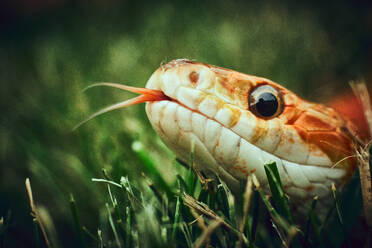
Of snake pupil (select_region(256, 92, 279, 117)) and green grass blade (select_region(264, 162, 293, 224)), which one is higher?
snake pupil (select_region(256, 92, 279, 117))

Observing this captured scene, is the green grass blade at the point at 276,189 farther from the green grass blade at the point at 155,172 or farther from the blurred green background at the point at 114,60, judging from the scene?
the blurred green background at the point at 114,60

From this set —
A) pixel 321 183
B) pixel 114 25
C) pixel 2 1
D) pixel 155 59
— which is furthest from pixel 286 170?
pixel 2 1

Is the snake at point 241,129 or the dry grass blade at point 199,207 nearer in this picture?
the dry grass blade at point 199,207

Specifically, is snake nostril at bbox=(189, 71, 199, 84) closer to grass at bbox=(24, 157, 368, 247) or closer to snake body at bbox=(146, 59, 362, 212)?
snake body at bbox=(146, 59, 362, 212)

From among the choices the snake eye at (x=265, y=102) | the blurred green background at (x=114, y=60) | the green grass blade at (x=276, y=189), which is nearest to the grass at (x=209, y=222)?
the green grass blade at (x=276, y=189)

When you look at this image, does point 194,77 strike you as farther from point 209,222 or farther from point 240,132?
point 209,222

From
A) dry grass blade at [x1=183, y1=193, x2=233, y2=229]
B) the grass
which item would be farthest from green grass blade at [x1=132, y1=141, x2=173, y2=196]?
dry grass blade at [x1=183, y1=193, x2=233, y2=229]

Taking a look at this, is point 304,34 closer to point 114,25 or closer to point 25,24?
point 114,25

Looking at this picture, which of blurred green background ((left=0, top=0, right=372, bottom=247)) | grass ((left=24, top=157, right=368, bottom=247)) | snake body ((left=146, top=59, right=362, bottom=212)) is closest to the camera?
grass ((left=24, top=157, right=368, bottom=247))
